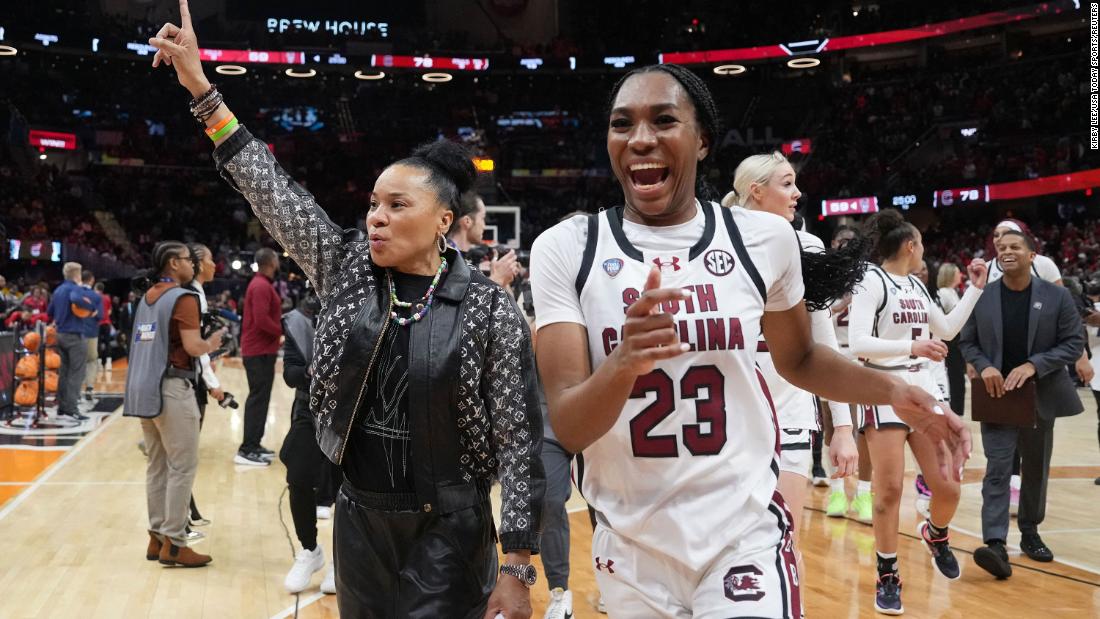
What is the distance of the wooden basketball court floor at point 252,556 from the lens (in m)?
5.27

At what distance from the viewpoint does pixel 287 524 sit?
730cm

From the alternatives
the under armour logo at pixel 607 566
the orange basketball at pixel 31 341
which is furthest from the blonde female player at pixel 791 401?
the orange basketball at pixel 31 341

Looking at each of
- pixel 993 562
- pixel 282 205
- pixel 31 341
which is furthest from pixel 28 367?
pixel 993 562

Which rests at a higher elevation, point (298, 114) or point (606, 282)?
point (298, 114)

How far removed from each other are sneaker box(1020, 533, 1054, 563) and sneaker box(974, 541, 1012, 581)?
48cm

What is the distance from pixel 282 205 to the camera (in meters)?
2.82

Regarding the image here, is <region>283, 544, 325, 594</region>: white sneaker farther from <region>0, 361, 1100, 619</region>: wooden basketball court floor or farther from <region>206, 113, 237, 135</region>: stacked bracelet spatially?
<region>206, 113, 237, 135</region>: stacked bracelet

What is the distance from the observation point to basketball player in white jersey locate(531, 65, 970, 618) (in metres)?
2.15

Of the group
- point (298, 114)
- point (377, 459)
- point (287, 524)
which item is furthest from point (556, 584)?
→ point (298, 114)

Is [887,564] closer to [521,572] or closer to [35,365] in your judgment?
[521,572]

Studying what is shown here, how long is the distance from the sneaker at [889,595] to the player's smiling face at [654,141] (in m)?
3.49

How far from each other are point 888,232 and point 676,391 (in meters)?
3.67

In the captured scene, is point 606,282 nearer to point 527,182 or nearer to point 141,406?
point 141,406

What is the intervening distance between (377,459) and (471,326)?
0.44m
